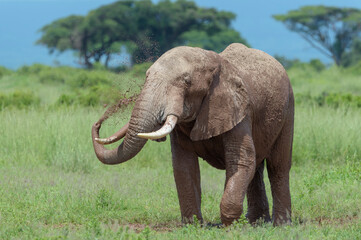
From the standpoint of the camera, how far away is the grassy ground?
5.96 meters

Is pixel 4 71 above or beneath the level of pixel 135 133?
beneath

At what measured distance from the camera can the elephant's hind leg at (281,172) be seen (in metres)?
6.97

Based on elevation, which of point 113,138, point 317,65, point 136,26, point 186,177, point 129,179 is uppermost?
point 113,138

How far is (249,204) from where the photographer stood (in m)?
7.32

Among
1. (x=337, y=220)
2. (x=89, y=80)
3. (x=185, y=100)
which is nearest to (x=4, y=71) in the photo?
(x=89, y=80)

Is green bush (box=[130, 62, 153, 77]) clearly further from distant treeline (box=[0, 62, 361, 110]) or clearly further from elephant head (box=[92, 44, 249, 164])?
elephant head (box=[92, 44, 249, 164])

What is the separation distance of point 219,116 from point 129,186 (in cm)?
345

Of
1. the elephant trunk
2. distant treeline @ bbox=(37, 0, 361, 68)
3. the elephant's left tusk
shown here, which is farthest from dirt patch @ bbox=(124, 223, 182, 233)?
distant treeline @ bbox=(37, 0, 361, 68)

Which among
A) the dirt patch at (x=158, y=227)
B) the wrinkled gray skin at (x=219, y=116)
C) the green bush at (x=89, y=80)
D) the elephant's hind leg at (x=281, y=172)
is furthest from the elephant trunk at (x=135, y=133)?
the green bush at (x=89, y=80)

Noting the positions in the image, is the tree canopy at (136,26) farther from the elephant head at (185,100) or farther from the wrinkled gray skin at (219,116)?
the elephant head at (185,100)

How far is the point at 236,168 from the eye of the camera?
5.95 metres

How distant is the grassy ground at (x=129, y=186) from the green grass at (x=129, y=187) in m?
0.01

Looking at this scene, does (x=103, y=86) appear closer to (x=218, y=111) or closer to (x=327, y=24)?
(x=218, y=111)

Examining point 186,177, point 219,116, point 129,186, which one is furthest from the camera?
point 129,186
